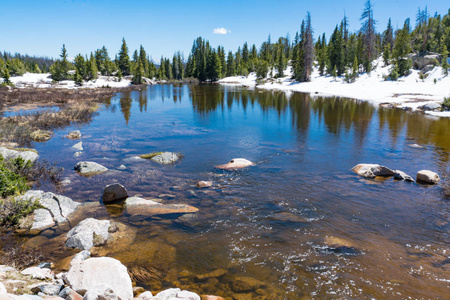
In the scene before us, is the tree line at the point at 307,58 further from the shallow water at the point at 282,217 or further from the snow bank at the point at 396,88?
the shallow water at the point at 282,217

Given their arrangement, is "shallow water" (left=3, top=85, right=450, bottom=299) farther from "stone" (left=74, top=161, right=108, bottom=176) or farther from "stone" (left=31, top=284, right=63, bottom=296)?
"stone" (left=31, top=284, right=63, bottom=296)

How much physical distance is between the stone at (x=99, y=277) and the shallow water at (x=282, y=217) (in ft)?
2.73

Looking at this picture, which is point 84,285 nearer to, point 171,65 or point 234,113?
point 234,113

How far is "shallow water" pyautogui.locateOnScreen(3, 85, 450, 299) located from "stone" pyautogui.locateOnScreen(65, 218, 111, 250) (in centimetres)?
37

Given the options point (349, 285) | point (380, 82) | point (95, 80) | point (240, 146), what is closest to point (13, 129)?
point (240, 146)

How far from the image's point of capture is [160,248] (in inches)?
316

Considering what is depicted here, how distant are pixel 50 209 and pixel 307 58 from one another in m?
77.7

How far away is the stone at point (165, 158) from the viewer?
52.1ft

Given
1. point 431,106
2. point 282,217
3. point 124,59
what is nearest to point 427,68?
point 431,106

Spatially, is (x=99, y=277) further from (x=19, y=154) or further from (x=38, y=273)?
(x=19, y=154)

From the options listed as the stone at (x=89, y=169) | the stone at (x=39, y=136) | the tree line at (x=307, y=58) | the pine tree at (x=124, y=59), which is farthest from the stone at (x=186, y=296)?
the pine tree at (x=124, y=59)

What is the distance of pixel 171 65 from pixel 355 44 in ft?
304

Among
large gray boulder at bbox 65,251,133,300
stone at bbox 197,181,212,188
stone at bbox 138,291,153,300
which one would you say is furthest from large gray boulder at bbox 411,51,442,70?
large gray boulder at bbox 65,251,133,300

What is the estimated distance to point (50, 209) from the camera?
9.62 metres
